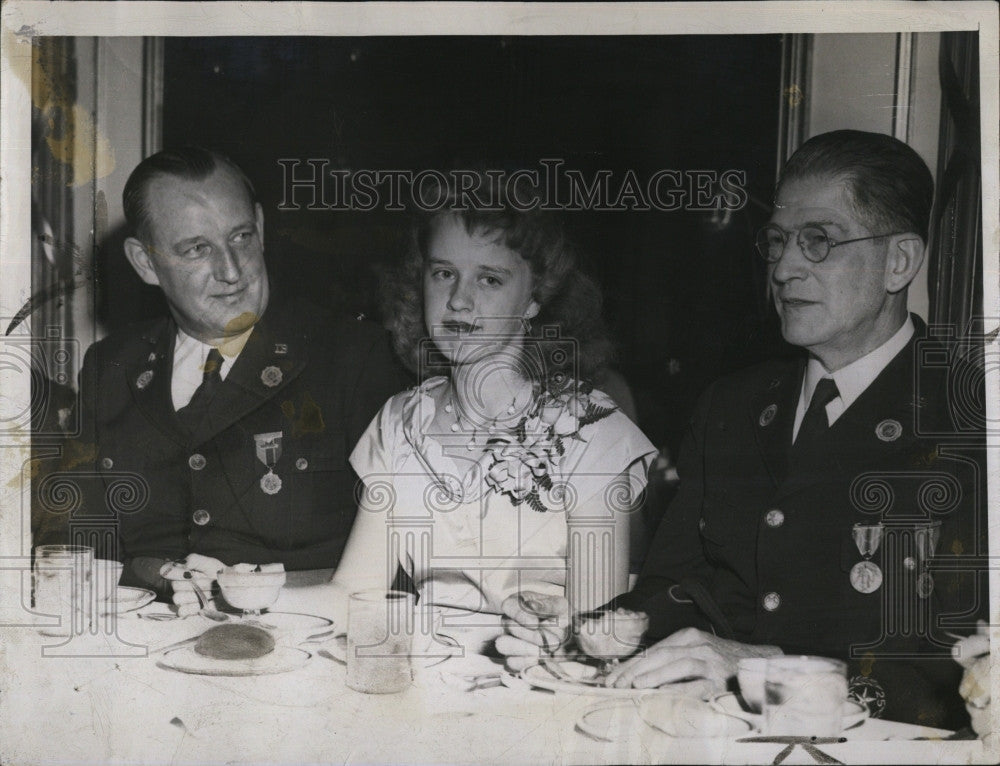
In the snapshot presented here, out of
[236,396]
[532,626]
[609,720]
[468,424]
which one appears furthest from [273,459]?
[609,720]

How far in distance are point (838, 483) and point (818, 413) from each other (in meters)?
0.16

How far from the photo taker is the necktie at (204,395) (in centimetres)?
217

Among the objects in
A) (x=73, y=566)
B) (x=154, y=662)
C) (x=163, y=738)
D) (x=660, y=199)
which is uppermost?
(x=660, y=199)

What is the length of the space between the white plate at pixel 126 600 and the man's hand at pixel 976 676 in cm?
185

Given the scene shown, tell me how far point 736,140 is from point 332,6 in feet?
3.20

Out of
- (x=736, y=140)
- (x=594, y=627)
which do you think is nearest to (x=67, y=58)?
(x=736, y=140)

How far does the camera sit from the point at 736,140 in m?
2.15

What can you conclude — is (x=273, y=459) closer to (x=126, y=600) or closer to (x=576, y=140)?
(x=126, y=600)

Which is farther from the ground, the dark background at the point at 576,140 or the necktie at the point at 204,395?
the dark background at the point at 576,140

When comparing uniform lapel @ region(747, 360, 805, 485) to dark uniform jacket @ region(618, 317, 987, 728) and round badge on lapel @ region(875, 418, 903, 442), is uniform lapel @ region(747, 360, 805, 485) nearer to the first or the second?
dark uniform jacket @ region(618, 317, 987, 728)

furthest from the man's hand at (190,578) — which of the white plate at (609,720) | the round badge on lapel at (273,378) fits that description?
the white plate at (609,720)

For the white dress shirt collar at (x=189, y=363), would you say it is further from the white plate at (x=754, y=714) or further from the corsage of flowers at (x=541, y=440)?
the white plate at (x=754, y=714)

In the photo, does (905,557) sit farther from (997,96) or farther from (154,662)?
(154,662)

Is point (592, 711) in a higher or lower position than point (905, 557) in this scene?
lower
